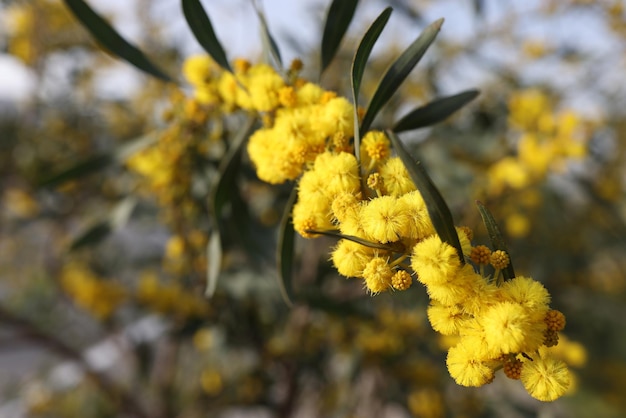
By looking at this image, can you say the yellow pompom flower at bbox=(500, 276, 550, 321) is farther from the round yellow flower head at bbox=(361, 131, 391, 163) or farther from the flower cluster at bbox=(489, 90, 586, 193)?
the flower cluster at bbox=(489, 90, 586, 193)

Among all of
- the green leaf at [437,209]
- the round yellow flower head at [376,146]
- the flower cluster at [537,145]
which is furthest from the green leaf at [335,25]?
the flower cluster at [537,145]

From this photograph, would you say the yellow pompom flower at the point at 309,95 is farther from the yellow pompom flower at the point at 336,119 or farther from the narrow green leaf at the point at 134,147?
the narrow green leaf at the point at 134,147

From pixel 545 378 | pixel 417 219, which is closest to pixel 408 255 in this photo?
pixel 417 219

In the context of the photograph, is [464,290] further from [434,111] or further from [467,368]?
[434,111]

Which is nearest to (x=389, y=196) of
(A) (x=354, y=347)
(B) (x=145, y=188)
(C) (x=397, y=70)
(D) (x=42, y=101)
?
(C) (x=397, y=70)

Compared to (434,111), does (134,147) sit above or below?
below

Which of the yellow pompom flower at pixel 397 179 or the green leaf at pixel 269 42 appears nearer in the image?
the yellow pompom flower at pixel 397 179
